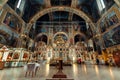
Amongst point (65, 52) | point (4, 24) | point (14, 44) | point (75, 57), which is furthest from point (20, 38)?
point (75, 57)

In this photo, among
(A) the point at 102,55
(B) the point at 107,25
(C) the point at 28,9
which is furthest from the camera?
(C) the point at 28,9

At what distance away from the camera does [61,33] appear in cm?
1992

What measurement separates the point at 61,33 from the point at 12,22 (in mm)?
10511

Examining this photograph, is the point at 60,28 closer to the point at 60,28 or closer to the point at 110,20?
the point at 60,28

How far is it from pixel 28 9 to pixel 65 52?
11604 millimetres

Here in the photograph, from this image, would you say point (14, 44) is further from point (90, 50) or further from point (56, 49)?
point (90, 50)

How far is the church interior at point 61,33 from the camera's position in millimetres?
10797

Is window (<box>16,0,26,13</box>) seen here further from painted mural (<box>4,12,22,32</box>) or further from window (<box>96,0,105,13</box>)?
window (<box>96,0,105,13</box>)

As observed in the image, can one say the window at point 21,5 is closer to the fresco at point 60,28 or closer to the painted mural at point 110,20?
the fresco at point 60,28

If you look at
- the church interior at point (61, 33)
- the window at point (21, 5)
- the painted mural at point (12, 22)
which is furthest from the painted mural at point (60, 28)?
→ the window at point (21, 5)

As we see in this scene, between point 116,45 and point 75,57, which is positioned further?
point 75,57

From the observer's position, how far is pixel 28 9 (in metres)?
16.7

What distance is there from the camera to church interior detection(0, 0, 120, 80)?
10797 mm

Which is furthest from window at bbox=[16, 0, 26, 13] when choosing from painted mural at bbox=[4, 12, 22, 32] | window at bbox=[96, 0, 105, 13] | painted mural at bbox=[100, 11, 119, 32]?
painted mural at bbox=[100, 11, 119, 32]
